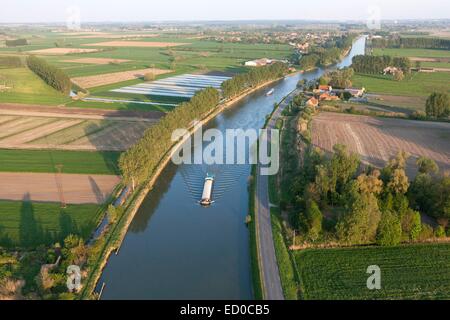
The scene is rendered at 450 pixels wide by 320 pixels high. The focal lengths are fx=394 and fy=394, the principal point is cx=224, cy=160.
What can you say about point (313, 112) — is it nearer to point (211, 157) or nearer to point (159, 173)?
point (211, 157)

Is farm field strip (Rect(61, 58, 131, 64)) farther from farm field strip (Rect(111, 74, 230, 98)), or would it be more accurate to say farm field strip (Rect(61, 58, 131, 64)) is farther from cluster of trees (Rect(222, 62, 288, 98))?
cluster of trees (Rect(222, 62, 288, 98))

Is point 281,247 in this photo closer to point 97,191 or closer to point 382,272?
point 382,272

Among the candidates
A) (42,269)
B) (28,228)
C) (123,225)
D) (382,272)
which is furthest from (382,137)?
(42,269)

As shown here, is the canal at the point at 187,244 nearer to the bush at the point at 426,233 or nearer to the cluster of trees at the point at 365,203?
the cluster of trees at the point at 365,203

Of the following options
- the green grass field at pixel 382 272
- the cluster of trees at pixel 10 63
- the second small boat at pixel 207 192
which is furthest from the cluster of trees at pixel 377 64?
the cluster of trees at pixel 10 63

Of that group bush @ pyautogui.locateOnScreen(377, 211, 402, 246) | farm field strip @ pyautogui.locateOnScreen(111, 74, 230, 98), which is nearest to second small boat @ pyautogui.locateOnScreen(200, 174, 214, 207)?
bush @ pyautogui.locateOnScreen(377, 211, 402, 246)

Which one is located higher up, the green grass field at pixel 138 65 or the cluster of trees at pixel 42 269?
the green grass field at pixel 138 65

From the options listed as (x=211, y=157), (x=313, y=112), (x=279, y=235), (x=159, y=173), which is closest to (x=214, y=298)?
(x=279, y=235)

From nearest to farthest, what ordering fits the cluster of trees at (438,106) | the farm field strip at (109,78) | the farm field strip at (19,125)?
the farm field strip at (19,125) → the cluster of trees at (438,106) → the farm field strip at (109,78)
